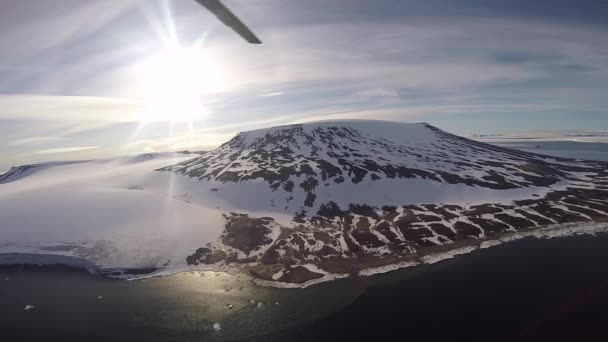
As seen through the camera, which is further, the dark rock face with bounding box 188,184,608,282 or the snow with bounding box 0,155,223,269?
the snow with bounding box 0,155,223,269

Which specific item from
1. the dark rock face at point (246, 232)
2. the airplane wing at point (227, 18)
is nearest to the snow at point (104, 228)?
the dark rock face at point (246, 232)

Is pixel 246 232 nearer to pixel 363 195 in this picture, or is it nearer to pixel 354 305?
pixel 354 305

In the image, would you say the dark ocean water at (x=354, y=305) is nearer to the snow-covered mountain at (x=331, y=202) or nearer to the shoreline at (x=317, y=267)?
the shoreline at (x=317, y=267)

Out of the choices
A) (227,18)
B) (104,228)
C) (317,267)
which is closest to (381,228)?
(317,267)

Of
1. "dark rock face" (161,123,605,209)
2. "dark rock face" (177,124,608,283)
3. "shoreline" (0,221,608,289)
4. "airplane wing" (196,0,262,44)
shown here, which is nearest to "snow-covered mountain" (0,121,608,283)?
"dark rock face" (177,124,608,283)

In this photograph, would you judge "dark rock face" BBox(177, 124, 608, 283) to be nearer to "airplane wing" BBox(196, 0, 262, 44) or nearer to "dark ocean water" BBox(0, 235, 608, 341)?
"dark ocean water" BBox(0, 235, 608, 341)

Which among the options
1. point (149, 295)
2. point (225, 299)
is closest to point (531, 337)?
point (225, 299)
